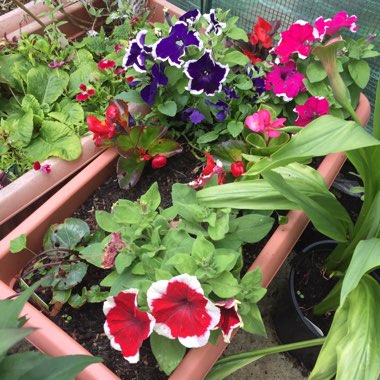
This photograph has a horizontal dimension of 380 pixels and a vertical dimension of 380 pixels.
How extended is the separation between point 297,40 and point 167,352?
2.84ft

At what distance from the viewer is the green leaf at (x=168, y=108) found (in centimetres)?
120

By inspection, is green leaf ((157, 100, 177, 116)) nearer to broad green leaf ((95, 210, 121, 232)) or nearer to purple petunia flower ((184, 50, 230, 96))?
purple petunia flower ((184, 50, 230, 96))

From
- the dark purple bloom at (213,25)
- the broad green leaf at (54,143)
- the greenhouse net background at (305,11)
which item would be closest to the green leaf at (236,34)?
the dark purple bloom at (213,25)

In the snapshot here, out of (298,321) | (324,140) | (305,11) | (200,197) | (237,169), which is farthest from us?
(305,11)

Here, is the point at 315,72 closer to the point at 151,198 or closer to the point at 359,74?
the point at 359,74

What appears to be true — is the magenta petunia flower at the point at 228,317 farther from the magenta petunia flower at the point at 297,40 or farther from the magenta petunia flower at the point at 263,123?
the magenta petunia flower at the point at 297,40

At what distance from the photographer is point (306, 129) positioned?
776 mm

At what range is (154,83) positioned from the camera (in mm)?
1173

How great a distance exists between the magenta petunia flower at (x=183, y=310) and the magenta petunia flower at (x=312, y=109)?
0.60m

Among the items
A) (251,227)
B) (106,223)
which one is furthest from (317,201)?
(106,223)

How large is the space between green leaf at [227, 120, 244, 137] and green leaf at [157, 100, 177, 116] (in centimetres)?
15

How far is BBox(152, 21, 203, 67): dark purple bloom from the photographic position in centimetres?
113

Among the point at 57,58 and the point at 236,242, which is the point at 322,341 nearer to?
the point at 236,242

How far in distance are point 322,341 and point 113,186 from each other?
66 centimetres
